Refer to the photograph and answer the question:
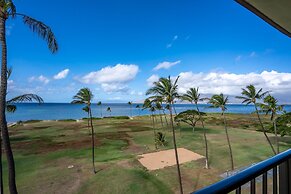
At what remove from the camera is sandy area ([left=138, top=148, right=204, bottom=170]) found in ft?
58.7

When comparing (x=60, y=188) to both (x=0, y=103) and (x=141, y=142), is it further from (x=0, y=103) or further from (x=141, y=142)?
(x=141, y=142)

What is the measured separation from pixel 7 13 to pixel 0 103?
3154mm

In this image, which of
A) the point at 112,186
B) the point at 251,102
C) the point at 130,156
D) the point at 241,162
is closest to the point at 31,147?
the point at 130,156

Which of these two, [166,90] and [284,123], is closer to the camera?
[166,90]

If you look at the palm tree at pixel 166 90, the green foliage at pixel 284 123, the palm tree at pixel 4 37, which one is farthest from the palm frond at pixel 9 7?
the green foliage at pixel 284 123

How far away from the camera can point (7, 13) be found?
7156 millimetres

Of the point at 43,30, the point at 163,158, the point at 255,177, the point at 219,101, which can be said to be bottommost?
the point at 163,158

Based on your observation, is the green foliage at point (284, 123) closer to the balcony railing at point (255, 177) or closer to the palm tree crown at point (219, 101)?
the palm tree crown at point (219, 101)

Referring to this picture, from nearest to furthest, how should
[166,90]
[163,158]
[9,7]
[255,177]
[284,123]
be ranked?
[255,177] → [9,7] → [166,90] → [163,158] → [284,123]

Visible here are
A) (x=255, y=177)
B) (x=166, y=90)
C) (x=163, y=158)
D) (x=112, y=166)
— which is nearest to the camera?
(x=255, y=177)

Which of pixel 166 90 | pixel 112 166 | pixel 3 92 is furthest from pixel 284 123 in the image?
pixel 3 92

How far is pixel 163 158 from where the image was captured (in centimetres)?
1980

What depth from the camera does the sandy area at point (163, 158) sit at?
17891 millimetres

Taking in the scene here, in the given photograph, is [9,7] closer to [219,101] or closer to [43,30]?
[43,30]
